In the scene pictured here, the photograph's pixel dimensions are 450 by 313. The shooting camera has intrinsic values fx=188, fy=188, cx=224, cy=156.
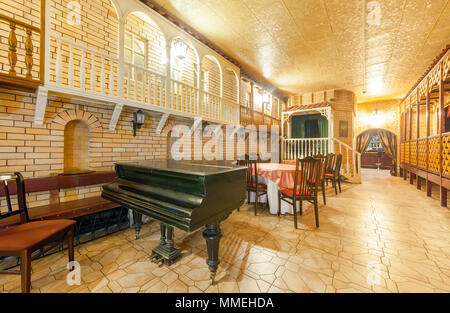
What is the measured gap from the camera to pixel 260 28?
4.34 metres

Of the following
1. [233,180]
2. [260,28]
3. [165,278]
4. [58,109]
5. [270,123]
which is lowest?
[165,278]

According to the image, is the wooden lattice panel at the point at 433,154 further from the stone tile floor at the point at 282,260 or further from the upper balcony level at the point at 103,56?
the upper balcony level at the point at 103,56

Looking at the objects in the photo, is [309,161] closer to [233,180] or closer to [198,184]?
[233,180]

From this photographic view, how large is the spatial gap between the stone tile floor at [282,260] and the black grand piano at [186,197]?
0.92ft

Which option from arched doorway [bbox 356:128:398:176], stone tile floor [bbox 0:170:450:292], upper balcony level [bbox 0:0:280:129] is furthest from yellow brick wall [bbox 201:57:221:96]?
arched doorway [bbox 356:128:398:176]

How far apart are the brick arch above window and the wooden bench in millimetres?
780

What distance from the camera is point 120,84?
314cm

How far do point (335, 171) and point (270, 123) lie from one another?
3561 mm

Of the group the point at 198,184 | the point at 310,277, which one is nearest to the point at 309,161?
the point at 310,277

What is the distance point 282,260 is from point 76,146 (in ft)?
11.6

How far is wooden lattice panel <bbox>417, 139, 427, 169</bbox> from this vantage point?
5523 mm

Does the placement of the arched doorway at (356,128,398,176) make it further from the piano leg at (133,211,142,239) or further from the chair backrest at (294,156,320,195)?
the piano leg at (133,211,142,239)

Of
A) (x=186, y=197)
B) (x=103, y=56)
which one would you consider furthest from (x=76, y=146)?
(x=186, y=197)

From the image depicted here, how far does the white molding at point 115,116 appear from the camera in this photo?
10.4 feet
